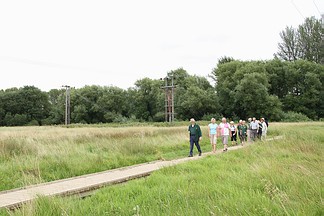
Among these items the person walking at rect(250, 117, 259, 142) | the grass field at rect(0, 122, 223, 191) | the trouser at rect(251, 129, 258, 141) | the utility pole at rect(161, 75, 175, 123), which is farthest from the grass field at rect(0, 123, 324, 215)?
the utility pole at rect(161, 75, 175, 123)

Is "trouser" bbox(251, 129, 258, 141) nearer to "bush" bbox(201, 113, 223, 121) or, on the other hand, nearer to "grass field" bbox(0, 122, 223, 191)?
"grass field" bbox(0, 122, 223, 191)

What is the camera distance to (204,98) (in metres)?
68.9

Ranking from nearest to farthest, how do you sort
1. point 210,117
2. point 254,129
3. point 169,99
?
point 254,129
point 169,99
point 210,117

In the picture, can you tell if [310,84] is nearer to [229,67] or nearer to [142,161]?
[229,67]

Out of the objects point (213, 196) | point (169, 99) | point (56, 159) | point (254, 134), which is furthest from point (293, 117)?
point (213, 196)

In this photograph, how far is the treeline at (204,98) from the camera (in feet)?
212

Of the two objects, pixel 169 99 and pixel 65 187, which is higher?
pixel 169 99

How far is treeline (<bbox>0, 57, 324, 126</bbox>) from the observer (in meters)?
64.6

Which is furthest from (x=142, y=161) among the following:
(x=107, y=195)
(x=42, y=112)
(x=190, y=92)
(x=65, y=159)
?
(x=42, y=112)

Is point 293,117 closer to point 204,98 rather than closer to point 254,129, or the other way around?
point 204,98

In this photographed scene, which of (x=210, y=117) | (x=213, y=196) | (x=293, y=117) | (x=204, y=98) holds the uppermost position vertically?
(x=204, y=98)

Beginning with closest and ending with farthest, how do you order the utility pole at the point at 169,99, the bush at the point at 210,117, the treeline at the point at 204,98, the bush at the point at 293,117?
the utility pole at the point at 169,99 → the bush at the point at 293,117 → the treeline at the point at 204,98 → the bush at the point at 210,117

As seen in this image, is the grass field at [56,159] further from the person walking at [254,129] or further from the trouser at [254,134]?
the trouser at [254,134]

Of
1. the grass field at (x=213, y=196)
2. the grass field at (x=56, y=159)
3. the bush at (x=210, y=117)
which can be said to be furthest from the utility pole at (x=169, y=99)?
A: the grass field at (x=213, y=196)
